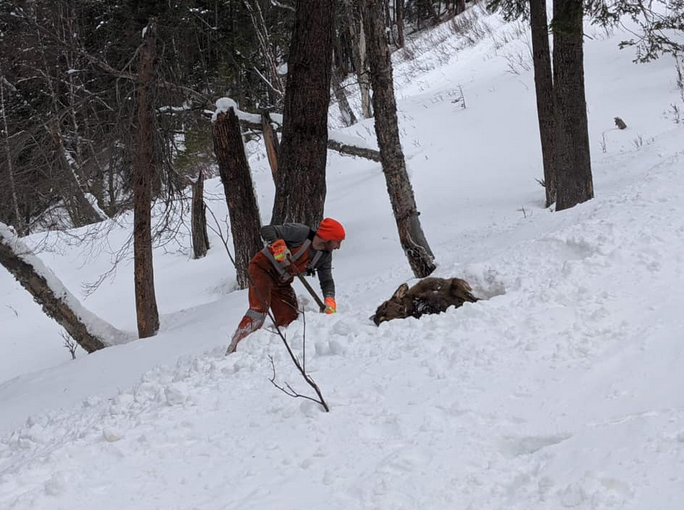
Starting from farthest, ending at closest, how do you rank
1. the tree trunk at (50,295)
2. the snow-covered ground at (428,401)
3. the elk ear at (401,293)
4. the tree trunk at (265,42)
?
the tree trunk at (265,42), the tree trunk at (50,295), the elk ear at (401,293), the snow-covered ground at (428,401)

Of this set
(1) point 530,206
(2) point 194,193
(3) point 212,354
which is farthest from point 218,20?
(3) point 212,354

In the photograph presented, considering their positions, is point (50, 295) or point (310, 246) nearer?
point (310, 246)

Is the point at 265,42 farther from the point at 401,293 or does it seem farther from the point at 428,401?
the point at 428,401

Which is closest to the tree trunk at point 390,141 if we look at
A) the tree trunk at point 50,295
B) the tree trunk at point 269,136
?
the tree trunk at point 269,136

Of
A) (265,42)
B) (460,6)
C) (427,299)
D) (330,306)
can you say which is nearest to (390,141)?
(330,306)

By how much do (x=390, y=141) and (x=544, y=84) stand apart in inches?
152

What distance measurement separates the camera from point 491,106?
16.1 meters

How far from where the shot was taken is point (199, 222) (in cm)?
1263

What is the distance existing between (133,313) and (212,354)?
6.74 m

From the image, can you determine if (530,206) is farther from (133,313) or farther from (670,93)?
(133,313)

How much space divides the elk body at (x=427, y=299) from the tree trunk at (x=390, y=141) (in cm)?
147

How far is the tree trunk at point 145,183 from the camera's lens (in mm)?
7652

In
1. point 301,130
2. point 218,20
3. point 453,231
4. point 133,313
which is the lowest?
point 133,313

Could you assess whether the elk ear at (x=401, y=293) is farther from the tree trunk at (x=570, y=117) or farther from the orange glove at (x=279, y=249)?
the tree trunk at (x=570, y=117)
